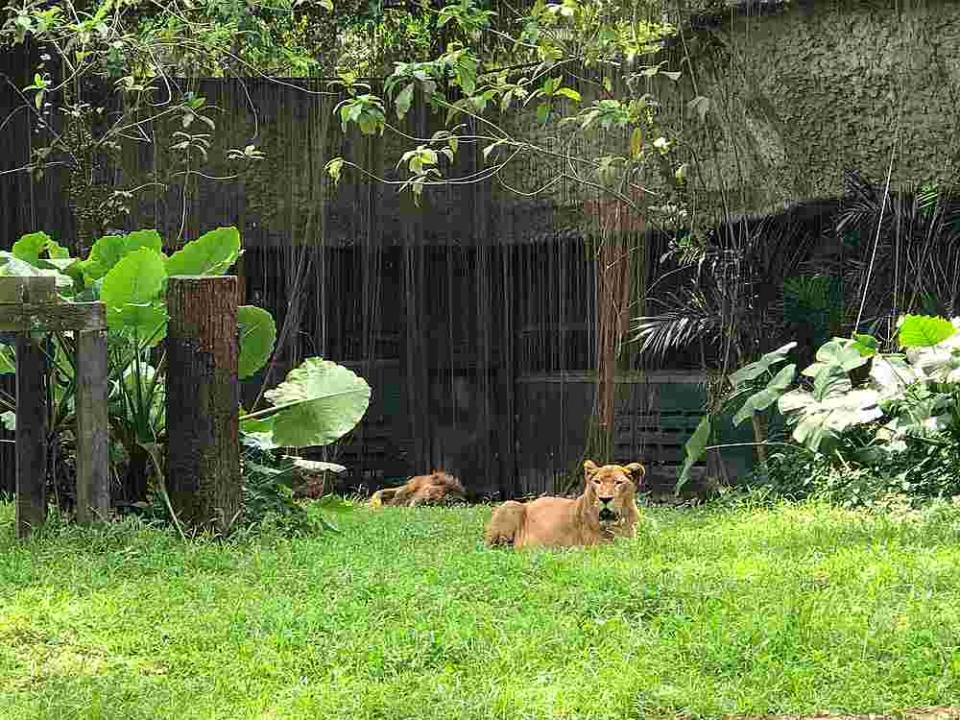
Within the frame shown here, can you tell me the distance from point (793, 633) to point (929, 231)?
5849 millimetres

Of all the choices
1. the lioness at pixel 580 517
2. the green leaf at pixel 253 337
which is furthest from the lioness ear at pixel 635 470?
the green leaf at pixel 253 337

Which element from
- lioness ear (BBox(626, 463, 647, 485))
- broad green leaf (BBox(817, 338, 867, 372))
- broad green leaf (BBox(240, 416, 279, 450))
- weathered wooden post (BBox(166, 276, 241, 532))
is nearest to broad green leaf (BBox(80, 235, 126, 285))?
weathered wooden post (BBox(166, 276, 241, 532))

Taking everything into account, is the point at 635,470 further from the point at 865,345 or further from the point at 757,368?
the point at 865,345

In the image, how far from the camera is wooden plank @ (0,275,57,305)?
5.96 meters

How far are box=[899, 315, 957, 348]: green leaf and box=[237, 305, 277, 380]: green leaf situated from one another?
3.45 metres

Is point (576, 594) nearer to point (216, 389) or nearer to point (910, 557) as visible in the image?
point (910, 557)

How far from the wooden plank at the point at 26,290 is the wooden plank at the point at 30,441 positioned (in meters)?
0.21

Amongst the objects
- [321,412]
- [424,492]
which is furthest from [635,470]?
[424,492]

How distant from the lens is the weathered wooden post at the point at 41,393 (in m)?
5.98

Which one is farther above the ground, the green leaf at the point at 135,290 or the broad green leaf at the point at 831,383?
the green leaf at the point at 135,290

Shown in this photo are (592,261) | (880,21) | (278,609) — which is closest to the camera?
(278,609)

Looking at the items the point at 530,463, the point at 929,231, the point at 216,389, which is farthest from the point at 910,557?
the point at 530,463

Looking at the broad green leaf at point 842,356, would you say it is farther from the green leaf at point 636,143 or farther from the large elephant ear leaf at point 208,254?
the large elephant ear leaf at point 208,254

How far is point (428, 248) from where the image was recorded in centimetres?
1111
